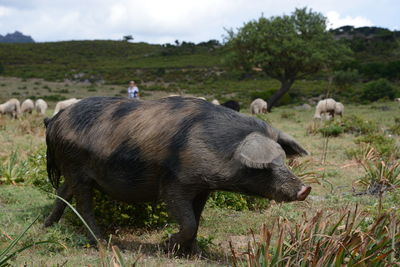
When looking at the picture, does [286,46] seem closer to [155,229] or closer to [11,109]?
[11,109]

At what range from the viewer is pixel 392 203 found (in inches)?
265

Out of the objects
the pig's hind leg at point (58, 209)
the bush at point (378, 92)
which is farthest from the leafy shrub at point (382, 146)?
the bush at point (378, 92)

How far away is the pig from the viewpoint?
13.6ft

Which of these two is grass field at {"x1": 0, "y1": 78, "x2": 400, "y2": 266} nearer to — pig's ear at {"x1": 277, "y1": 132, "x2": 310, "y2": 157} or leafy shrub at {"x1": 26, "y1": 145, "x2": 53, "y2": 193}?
leafy shrub at {"x1": 26, "y1": 145, "x2": 53, "y2": 193}

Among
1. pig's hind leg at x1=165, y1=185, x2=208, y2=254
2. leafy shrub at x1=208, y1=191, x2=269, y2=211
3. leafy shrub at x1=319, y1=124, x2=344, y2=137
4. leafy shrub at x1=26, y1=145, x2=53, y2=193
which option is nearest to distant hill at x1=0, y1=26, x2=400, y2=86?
leafy shrub at x1=319, y1=124, x2=344, y2=137

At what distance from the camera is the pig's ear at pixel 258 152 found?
4.01m

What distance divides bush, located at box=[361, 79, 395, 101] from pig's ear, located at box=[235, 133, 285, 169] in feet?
98.2

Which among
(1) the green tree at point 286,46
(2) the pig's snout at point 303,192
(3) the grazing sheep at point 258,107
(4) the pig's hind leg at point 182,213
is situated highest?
(1) the green tree at point 286,46

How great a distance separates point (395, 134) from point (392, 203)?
29.6 ft

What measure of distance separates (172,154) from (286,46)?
24.0 meters

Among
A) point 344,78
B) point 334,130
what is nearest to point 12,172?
point 334,130

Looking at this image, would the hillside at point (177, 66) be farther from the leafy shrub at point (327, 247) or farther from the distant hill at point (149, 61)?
the leafy shrub at point (327, 247)

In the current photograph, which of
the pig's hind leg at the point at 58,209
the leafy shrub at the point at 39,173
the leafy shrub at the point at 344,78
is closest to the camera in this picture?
the pig's hind leg at the point at 58,209

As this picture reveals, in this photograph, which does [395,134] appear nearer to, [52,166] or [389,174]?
[389,174]
